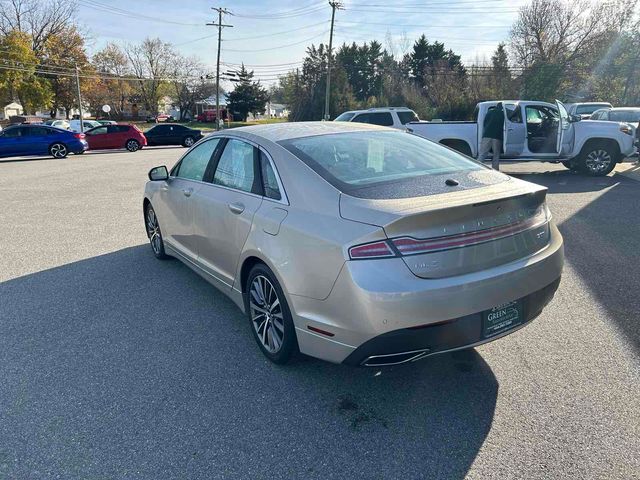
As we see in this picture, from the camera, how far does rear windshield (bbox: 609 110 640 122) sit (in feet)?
56.5

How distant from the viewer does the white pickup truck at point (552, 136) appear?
11719mm

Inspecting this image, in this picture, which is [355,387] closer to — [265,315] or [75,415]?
[265,315]

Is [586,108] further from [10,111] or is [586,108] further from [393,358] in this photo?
[10,111]

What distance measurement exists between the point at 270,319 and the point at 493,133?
9808 mm

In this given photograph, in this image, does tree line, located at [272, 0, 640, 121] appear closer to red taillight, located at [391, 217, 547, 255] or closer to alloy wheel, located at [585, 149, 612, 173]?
alloy wheel, located at [585, 149, 612, 173]

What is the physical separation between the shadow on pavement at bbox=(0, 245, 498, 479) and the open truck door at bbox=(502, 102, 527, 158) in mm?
9997

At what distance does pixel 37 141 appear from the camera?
20.6 meters

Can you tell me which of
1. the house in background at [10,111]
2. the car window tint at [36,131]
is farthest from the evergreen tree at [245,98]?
the car window tint at [36,131]

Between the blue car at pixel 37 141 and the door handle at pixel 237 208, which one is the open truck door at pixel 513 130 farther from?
the blue car at pixel 37 141

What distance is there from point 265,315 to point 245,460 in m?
1.08

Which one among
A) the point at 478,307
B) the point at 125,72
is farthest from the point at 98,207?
the point at 125,72

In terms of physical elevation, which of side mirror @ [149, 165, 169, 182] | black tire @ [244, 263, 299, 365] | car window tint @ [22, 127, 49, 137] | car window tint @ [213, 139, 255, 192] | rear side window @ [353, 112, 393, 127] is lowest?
black tire @ [244, 263, 299, 365]

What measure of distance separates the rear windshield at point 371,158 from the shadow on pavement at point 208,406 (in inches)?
52.0

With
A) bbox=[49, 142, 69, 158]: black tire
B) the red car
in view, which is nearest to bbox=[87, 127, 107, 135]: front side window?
the red car
